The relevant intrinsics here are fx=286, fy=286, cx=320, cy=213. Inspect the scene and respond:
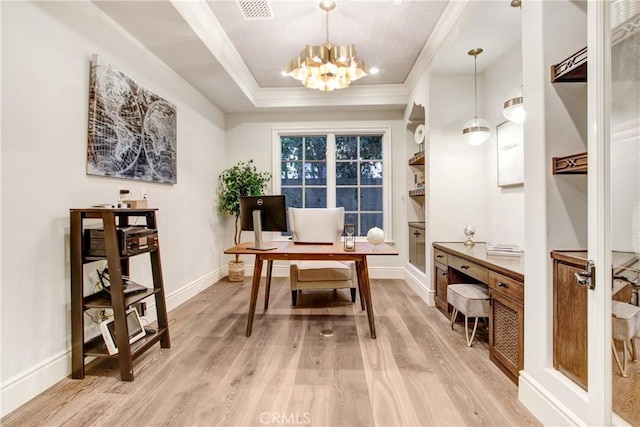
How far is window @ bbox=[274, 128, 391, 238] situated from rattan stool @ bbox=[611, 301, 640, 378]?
3.55m

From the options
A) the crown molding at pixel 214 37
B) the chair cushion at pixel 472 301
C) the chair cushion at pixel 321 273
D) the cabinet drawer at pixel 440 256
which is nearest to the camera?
the chair cushion at pixel 472 301

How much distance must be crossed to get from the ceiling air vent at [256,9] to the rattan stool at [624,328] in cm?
298

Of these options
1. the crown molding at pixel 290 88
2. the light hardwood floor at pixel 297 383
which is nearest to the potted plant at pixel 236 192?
the crown molding at pixel 290 88

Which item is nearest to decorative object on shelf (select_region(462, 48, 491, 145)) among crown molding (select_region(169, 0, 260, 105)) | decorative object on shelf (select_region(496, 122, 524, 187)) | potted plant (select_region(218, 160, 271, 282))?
decorative object on shelf (select_region(496, 122, 524, 187))

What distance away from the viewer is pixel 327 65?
2.50 meters

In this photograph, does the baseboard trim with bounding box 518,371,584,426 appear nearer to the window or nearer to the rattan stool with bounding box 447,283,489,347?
the rattan stool with bounding box 447,283,489,347

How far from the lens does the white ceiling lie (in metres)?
2.28

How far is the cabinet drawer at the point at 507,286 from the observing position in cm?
173

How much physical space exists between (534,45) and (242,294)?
3567 mm

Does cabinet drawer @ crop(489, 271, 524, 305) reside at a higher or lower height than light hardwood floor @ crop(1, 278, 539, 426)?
higher

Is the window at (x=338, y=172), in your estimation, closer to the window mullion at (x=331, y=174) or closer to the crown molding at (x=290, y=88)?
the window mullion at (x=331, y=174)

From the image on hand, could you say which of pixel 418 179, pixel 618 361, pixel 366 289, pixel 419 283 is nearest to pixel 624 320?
pixel 618 361

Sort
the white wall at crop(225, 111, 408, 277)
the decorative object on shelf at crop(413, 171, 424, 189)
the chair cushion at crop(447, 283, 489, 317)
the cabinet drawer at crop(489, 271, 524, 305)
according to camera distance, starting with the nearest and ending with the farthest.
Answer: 1. the cabinet drawer at crop(489, 271, 524, 305)
2. the chair cushion at crop(447, 283, 489, 317)
3. the decorative object on shelf at crop(413, 171, 424, 189)
4. the white wall at crop(225, 111, 408, 277)

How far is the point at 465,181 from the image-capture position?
10.6 ft
